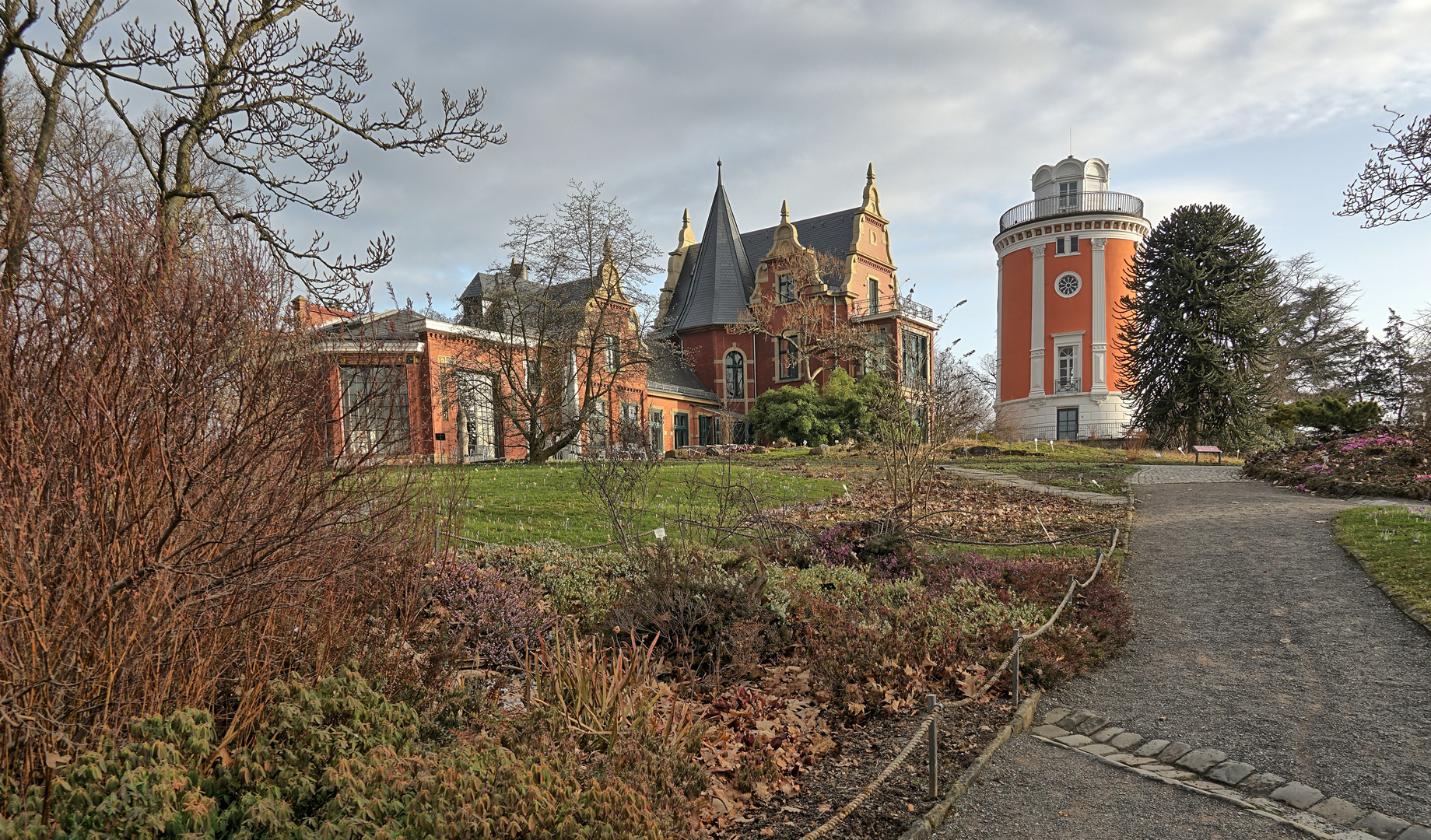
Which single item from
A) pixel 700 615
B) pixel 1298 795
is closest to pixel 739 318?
pixel 700 615

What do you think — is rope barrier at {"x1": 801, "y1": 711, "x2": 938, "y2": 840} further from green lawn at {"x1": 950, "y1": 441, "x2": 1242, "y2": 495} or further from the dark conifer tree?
the dark conifer tree

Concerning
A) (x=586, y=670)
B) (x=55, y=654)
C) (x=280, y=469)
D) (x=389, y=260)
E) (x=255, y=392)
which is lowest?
(x=586, y=670)

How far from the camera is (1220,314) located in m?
23.2

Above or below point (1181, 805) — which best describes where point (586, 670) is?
above

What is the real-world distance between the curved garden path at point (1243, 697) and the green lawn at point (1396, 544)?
20 cm

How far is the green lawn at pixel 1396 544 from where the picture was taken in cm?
717

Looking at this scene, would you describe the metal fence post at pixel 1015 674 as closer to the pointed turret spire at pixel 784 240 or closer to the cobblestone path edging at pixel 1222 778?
the cobblestone path edging at pixel 1222 778

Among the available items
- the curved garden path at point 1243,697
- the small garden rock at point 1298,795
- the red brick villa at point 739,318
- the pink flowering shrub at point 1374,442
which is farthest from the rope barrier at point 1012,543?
the red brick villa at point 739,318

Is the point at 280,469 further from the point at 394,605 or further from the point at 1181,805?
the point at 1181,805

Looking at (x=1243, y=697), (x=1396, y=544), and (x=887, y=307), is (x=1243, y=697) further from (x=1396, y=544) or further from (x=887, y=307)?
(x=887, y=307)

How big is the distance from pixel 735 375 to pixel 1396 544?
29700 millimetres

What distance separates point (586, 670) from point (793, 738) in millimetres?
1210

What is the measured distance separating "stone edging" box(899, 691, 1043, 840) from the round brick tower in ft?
95.9

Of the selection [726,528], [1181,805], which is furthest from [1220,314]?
[1181,805]
